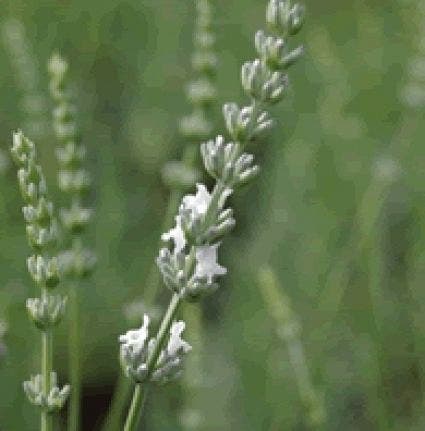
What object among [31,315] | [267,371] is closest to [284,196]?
[267,371]

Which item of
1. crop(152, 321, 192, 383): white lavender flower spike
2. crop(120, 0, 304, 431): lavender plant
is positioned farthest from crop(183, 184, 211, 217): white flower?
crop(152, 321, 192, 383): white lavender flower spike

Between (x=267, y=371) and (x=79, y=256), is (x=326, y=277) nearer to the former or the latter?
(x=267, y=371)

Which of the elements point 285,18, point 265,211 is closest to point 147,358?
point 285,18

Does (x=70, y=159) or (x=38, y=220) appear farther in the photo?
(x=70, y=159)

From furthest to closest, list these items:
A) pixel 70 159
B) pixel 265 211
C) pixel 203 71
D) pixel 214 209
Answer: pixel 265 211
pixel 203 71
pixel 70 159
pixel 214 209

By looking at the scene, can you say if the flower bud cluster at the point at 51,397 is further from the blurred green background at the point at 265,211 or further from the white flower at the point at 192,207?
the blurred green background at the point at 265,211

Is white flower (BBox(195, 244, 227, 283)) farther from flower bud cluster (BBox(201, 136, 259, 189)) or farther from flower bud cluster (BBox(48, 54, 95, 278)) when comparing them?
flower bud cluster (BBox(48, 54, 95, 278))

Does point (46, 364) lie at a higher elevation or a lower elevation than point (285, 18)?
lower

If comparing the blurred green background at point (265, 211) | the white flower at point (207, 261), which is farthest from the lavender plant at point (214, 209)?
the blurred green background at point (265, 211)

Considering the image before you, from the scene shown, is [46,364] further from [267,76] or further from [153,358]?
[267,76]
